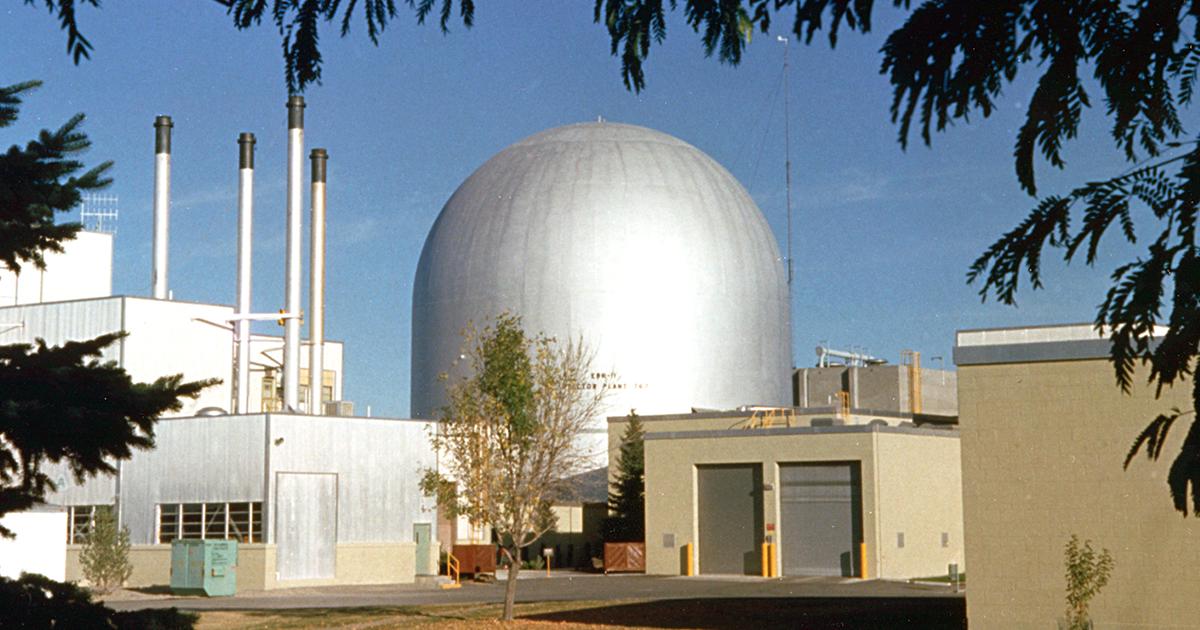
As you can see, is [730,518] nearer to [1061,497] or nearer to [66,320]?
[66,320]

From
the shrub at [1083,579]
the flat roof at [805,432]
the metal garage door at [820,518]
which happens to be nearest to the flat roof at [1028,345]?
the shrub at [1083,579]

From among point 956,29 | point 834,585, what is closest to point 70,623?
point 956,29

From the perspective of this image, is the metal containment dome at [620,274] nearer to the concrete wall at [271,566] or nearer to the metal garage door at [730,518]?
the metal garage door at [730,518]

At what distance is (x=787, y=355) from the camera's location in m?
64.7

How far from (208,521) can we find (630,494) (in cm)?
1532

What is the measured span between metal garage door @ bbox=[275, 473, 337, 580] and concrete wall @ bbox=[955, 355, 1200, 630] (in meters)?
23.5

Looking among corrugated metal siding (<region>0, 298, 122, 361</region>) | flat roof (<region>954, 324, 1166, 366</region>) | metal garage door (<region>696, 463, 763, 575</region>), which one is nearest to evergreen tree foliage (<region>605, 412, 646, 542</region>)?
metal garage door (<region>696, 463, 763, 575</region>)

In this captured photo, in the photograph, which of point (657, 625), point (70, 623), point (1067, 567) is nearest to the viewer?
point (70, 623)

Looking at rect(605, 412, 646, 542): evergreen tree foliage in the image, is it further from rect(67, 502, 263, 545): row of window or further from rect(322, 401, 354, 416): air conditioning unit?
rect(67, 502, 263, 545): row of window

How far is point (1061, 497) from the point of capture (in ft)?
69.5

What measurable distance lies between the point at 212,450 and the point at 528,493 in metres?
16.6

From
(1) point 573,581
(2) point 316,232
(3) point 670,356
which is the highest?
(2) point 316,232

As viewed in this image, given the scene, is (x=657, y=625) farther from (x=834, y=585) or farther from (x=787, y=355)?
(x=787, y=355)

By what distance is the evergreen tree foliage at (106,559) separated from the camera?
40.3 meters
